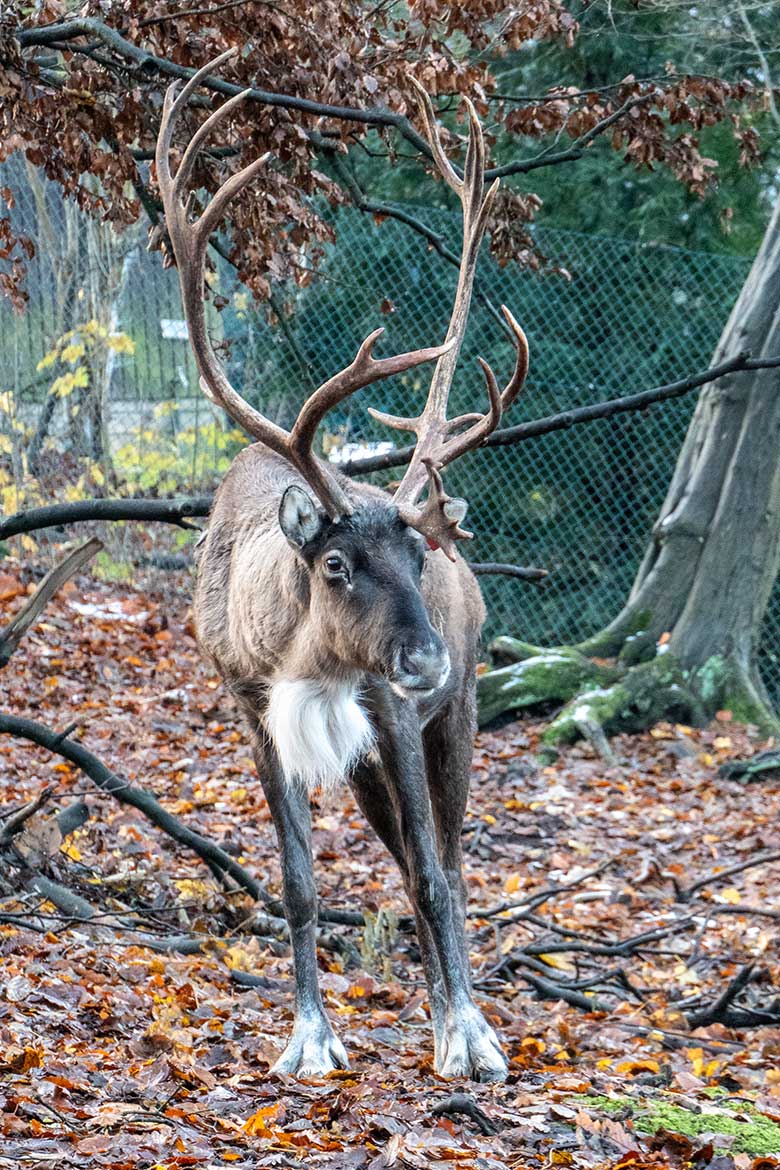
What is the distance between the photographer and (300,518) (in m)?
4.84

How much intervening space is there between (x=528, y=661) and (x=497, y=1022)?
19.5ft

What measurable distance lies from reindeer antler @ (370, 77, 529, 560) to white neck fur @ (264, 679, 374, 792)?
2.17 feet

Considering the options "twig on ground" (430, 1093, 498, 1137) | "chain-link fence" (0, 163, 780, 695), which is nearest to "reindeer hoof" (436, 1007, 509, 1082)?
"twig on ground" (430, 1093, 498, 1137)

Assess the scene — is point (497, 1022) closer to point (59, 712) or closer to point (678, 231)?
point (59, 712)

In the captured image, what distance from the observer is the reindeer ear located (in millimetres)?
4816

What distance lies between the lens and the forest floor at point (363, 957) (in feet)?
12.5

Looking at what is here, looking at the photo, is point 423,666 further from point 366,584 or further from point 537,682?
point 537,682

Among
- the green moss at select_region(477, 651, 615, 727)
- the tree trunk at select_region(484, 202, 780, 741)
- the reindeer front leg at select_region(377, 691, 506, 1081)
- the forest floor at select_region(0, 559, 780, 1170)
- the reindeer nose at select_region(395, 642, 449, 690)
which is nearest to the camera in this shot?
the forest floor at select_region(0, 559, 780, 1170)

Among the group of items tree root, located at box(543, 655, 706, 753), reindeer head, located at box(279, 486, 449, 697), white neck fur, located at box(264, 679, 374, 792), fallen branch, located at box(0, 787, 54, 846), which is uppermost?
reindeer head, located at box(279, 486, 449, 697)

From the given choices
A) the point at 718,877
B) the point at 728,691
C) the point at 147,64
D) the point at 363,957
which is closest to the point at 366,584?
the point at 147,64

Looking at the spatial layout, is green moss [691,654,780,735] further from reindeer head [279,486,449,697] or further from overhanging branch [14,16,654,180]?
reindeer head [279,486,449,697]

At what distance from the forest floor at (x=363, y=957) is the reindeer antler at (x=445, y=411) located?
1.74m

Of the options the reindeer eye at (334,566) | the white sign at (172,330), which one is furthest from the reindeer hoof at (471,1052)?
the white sign at (172,330)

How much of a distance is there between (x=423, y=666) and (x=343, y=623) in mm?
388
